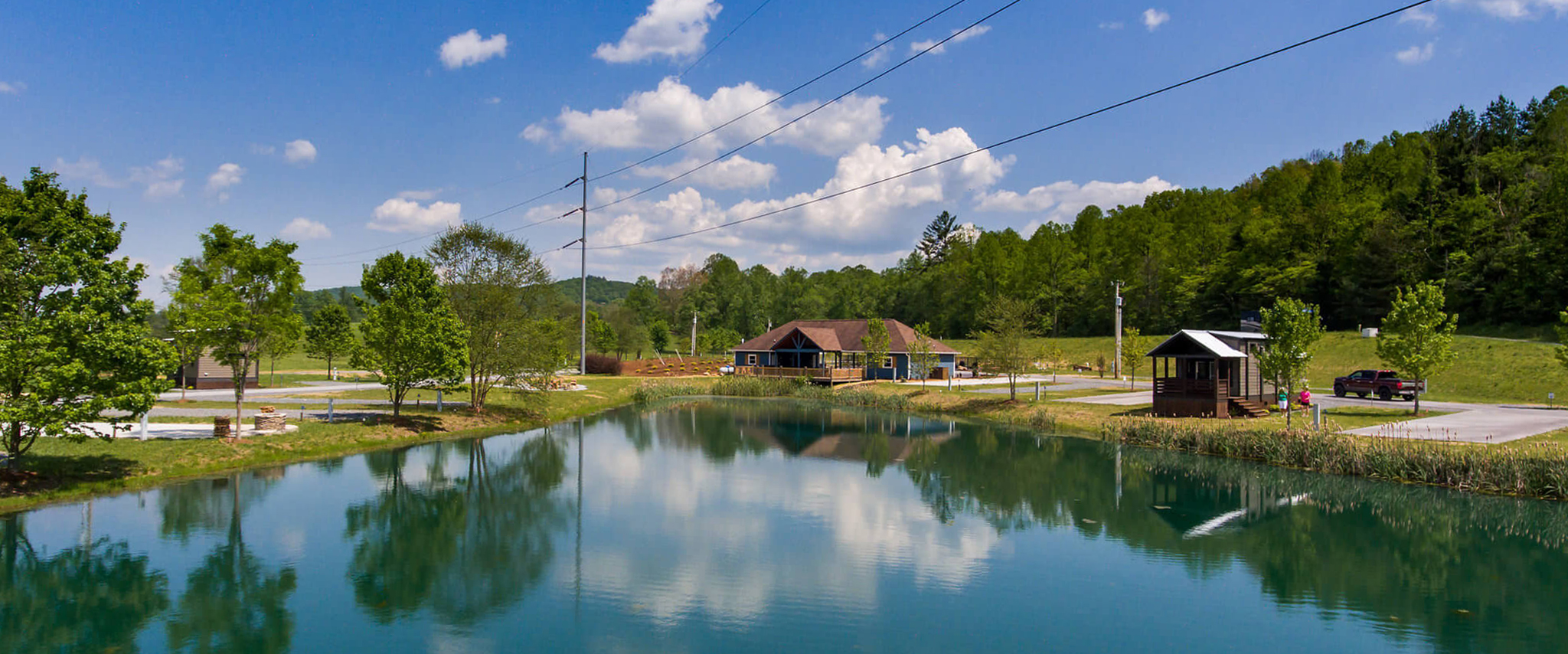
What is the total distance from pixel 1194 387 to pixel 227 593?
1258 inches

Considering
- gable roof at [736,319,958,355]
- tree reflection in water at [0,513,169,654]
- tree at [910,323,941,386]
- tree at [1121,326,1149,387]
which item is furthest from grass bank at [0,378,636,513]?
tree at [1121,326,1149,387]

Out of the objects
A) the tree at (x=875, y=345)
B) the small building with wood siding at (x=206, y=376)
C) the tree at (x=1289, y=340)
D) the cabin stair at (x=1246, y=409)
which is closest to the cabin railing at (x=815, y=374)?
the tree at (x=875, y=345)

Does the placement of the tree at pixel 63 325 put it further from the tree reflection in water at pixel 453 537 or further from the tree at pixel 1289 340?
the tree at pixel 1289 340

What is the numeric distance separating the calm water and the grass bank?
0.96m

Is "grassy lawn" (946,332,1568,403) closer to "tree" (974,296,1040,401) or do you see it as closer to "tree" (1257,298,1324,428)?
"tree" (1257,298,1324,428)

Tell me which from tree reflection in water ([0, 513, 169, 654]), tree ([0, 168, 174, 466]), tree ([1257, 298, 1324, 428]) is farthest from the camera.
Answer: tree ([1257, 298, 1324, 428])

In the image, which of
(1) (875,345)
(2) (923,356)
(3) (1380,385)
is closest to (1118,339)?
(2) (923,356)

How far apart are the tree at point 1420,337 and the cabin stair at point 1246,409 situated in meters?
4.81

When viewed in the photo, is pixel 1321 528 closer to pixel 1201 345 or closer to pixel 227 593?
pixel 1201 345

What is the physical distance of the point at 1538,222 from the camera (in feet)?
178

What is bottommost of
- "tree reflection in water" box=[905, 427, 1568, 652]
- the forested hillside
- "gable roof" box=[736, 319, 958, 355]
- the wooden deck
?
"tree reflection in water" box=[905, 427, 1568, 652]

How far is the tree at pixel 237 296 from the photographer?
853 inches

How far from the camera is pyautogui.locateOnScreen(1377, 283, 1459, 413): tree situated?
2964cm

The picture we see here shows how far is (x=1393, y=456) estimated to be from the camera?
21.4 m
